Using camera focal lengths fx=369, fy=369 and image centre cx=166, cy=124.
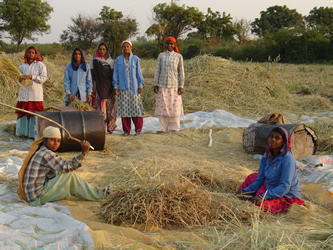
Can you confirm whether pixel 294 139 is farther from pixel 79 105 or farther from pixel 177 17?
pixel 177 17

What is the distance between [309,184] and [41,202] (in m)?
2.62

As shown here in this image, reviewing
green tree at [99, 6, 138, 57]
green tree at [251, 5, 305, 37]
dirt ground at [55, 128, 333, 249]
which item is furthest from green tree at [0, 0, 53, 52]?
green tree at [251, 5, 305, 37]

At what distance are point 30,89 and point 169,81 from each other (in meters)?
2.31

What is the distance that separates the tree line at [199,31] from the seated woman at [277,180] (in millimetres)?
12441

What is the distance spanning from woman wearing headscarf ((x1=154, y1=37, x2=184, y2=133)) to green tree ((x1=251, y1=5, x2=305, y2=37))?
38.0 metres

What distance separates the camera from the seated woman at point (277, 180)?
3061 millimetres

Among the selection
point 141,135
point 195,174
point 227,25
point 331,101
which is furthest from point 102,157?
point 227,25

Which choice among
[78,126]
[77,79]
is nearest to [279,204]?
[78,126]

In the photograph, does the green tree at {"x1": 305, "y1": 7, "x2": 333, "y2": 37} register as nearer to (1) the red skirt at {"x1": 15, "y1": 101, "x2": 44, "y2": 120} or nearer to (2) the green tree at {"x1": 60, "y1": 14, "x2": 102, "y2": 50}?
(2) the green tree at {"x1": 60, "y1": 14, "x2": 102, "y2": 50}

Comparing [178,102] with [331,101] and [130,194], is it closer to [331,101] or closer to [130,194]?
[130,194]

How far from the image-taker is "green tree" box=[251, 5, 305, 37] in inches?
1660

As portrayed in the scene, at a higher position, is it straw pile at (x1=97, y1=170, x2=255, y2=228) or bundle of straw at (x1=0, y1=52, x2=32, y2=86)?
bundle of straw at (x1=0, y1=52, x2=32, y2=86)

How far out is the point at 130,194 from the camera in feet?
9.20

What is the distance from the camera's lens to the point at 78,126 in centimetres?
500
